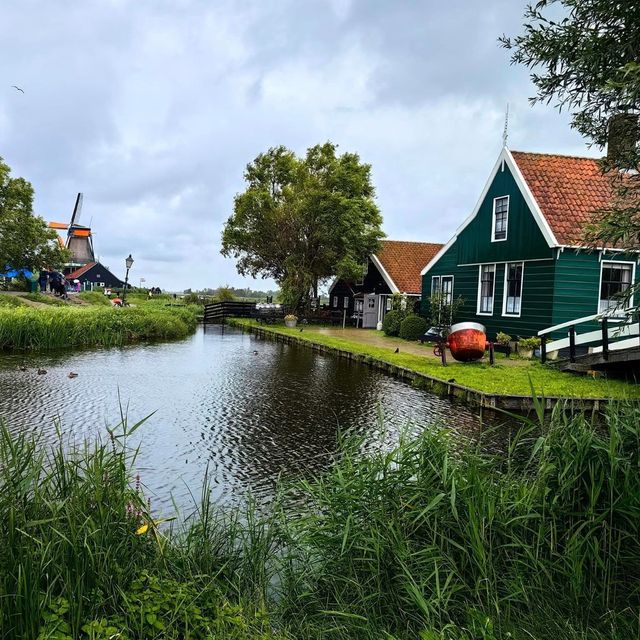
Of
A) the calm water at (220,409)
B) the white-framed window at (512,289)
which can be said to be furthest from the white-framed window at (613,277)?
the calm water at (220,409)

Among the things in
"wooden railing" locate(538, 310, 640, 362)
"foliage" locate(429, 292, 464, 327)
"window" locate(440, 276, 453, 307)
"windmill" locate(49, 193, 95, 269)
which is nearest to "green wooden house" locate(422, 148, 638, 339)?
"foliage" locate(429, 292, 464, 327)

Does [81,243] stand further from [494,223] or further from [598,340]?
[598,340]

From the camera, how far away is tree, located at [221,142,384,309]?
31250 mm

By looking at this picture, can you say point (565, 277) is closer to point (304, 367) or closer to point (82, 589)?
point (304, 367)

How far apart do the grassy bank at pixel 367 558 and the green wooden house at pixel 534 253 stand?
1233cm

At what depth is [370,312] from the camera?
32562 mm

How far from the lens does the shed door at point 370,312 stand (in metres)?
32.4

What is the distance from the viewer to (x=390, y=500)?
3.85 meters

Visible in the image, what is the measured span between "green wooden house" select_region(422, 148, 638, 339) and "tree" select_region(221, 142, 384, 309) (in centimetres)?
1132

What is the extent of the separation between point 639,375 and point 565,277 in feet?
14.5

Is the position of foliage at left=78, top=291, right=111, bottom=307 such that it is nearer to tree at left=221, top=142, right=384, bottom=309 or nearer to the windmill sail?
tree at left=221, top=142, right=384, bottom=309

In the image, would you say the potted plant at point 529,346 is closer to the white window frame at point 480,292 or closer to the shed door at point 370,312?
the white window frame at point 480,292

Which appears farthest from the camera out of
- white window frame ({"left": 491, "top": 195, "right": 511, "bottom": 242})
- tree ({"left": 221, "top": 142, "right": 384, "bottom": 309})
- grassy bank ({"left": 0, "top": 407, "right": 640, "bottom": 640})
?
tree ({"left": 221, "top": 142, "right": 384, "bottom": 309})

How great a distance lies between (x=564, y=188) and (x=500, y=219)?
7.17ft
